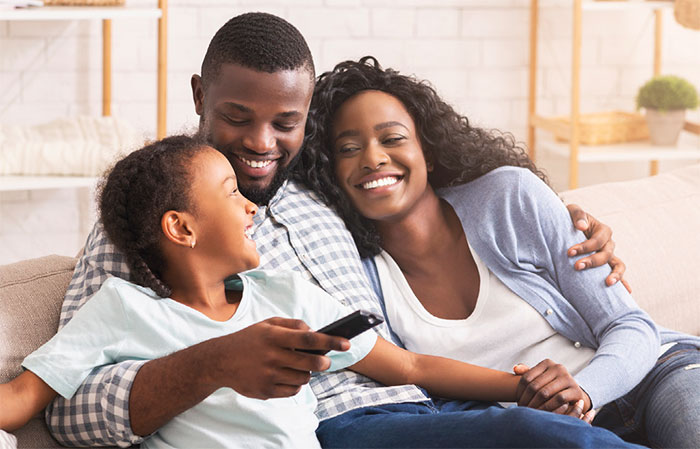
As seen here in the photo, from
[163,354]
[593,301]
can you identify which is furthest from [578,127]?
[163,354]

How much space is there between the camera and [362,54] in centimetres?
331

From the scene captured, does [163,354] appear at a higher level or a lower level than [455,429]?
higher

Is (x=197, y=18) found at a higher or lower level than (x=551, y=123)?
higher

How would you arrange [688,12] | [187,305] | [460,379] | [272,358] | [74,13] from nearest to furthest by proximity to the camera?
[272,358] → [187,305] → [460,379] → [74,13] → [688,12]

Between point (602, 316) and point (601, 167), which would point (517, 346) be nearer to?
point (602, 316)

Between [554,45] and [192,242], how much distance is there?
2.41 metres

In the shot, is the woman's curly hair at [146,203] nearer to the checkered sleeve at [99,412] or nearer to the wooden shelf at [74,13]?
the checkered sleeve at [99,412]

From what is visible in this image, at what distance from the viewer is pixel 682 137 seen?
3658 millimetres

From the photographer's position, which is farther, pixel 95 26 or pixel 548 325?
pixel 95 26

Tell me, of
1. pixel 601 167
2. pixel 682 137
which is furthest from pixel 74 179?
pixel 682 137

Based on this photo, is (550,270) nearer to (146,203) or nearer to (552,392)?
(552,392)

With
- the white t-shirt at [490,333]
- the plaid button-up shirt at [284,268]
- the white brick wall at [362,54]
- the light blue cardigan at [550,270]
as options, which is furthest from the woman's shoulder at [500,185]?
the white brick wall at [362,54]

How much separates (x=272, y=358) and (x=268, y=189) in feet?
1.93

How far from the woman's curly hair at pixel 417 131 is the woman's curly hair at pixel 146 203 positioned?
41 cm
